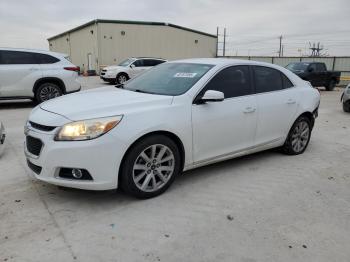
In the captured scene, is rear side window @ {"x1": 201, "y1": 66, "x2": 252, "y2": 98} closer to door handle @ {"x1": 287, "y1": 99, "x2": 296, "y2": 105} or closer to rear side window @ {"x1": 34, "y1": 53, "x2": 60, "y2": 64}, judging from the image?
door handle @ {"x1": 287, "y1": 99, "x2": 296, "y2": 105}

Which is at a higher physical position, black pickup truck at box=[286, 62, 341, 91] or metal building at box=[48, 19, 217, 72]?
metal building at box=[48, 19, 217, 72]

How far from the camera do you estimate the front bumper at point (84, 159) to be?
3.36m

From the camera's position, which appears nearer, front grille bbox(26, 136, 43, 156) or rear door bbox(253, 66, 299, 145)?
front grille bbox(26, 136, 43, 156)

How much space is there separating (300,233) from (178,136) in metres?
1.60

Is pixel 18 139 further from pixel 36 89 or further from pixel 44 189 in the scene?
pixel 36 89

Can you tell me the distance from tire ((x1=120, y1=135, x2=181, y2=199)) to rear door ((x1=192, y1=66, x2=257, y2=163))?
37 centimetres

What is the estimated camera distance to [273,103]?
16.5 ft

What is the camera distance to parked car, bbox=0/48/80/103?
9859 millimetres

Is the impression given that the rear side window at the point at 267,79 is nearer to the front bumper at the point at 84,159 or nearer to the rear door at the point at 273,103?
the rear door at the point at 273,103

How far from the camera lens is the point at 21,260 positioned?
2738mm

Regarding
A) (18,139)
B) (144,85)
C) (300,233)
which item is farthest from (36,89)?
(300,233)

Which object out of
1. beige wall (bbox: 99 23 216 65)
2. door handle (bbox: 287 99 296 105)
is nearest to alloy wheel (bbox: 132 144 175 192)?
door handle (bbox: 287 99 296 105)

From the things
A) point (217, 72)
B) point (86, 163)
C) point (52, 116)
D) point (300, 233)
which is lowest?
point (300, 233)

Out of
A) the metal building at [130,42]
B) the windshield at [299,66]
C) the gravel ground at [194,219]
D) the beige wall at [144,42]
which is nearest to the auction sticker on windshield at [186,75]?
the gravel ground at [194,219]
